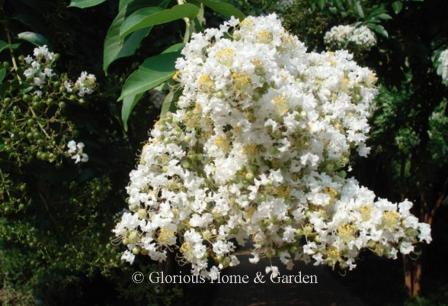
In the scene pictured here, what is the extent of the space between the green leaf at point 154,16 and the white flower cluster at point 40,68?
0.49 meters

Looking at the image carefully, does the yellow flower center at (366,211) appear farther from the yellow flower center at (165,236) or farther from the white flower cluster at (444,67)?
the white flower cluster at (444,67)

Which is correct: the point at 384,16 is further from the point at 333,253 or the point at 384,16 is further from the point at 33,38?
the point at 333,253

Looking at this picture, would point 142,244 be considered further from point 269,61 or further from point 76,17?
point 76,17

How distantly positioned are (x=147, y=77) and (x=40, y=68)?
0.56 m

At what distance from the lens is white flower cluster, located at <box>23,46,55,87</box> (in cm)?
160

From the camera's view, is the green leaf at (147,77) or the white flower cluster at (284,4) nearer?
the green leaf at (147,77)

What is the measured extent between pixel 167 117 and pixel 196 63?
0.40ft

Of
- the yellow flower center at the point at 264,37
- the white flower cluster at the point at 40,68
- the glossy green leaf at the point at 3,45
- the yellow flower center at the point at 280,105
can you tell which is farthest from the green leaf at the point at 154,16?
the glossy green leaf at the point at 3,45

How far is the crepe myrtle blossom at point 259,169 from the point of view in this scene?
3.01 ft

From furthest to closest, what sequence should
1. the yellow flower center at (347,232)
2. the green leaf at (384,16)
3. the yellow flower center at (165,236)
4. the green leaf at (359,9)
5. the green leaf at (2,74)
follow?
the green leaf at (359,9) < the green leaf at (384,16) < the green leaf at (2,74) < the yellow flower center at (165,236) < the yellow flower center at (347,232)

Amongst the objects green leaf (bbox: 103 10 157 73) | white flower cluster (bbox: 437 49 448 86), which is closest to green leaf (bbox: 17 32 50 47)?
green leaf (bbox: 103 10 157 73)

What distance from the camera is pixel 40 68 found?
5.34ft

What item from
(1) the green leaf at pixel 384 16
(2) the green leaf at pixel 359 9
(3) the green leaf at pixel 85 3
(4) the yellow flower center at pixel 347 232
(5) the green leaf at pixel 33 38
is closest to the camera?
(4) the yellow flower center at pixel 347 232

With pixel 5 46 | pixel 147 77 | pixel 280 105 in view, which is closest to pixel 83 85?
pixel 5 46
